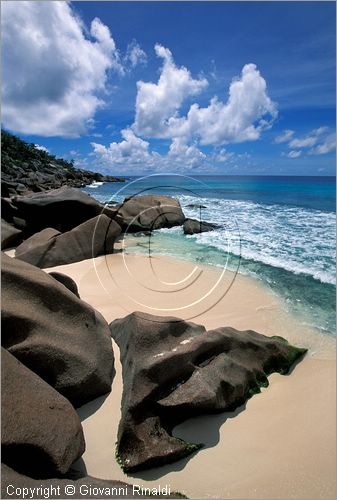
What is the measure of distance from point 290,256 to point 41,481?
33.6 feet

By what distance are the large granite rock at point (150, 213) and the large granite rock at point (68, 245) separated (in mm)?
4739

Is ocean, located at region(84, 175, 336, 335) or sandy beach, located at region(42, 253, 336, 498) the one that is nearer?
sandy beach, located at region(42, 253, 336, 498)

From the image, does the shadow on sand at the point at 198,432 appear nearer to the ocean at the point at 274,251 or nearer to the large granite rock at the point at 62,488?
the large granite rock at the point at 62,488

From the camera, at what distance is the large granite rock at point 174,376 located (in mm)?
3021

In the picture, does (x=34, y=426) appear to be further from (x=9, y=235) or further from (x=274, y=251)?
(x=274, y=251)

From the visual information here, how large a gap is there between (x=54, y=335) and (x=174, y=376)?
1.50 meters

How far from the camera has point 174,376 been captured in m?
3.46

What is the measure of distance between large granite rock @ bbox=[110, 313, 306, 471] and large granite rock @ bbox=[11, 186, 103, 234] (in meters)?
8.46

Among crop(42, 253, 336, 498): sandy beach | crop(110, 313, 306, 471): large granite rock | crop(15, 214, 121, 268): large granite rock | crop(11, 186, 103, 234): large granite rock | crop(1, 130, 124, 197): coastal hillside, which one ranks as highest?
crop(1, 130, 124, 197): coastal hillside

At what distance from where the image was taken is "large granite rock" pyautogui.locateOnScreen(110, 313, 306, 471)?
302 cm

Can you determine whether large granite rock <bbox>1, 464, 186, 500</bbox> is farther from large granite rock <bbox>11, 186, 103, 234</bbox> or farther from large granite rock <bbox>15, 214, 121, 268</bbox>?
large granite rock <bbox>11, 186, 103, 234</bbox>

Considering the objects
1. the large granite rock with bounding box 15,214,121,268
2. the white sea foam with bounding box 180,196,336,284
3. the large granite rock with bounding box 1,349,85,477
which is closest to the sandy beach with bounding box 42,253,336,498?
the large granite rock with bounding box 1,349,85,477

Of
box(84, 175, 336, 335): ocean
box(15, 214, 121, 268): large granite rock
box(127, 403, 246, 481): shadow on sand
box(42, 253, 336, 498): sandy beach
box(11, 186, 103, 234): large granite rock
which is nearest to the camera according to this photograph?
box(42, 253, 336, 498): sandy beach

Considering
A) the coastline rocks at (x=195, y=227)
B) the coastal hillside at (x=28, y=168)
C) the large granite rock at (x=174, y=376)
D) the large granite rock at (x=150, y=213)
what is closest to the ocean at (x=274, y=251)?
the coastline rocks at (x=195, y=227)
